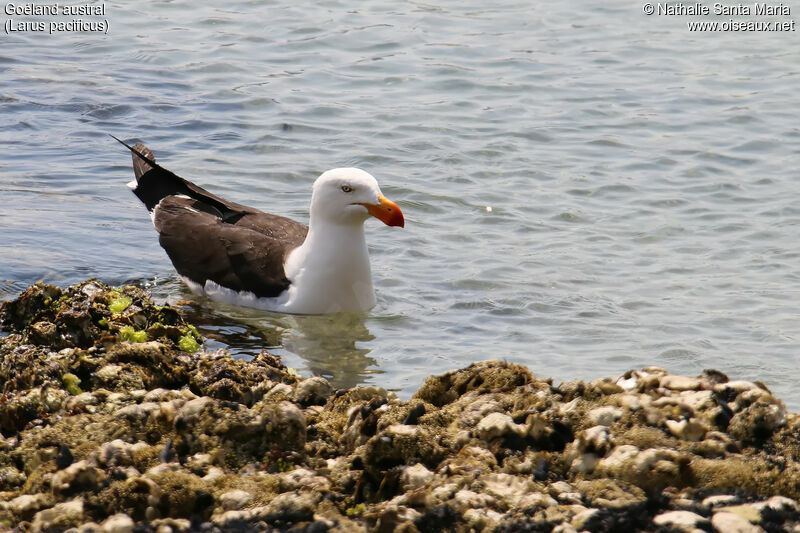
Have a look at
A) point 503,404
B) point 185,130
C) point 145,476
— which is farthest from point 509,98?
point 145,476

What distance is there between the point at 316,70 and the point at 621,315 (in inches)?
316

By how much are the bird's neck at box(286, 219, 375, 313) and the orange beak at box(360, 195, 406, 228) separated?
1.09 ft

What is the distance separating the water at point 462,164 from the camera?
306 inches

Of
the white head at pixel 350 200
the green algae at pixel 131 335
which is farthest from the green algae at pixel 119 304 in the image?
the white head at pixel 350 200

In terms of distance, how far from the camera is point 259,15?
17.3 meters

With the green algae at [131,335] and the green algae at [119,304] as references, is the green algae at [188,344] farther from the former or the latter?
the green algae at [119,304]

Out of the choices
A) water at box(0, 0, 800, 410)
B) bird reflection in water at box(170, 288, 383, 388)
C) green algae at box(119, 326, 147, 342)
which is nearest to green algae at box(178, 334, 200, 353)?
green algae at box(119, 326, 147, 342)

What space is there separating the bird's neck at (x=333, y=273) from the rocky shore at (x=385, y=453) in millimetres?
3007

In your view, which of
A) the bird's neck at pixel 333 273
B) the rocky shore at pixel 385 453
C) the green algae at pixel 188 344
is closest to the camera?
the rocky shore at pixel 385 453

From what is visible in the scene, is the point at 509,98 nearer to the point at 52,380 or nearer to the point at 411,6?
the point at 411,6

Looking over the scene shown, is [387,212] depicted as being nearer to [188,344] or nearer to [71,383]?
[188,344]

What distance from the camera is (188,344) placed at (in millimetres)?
6141

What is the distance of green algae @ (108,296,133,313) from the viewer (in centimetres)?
633

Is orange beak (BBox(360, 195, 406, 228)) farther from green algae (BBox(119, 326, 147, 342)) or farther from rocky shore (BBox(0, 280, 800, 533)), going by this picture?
rocky shore (BBox(0, 280, 800, 533))
